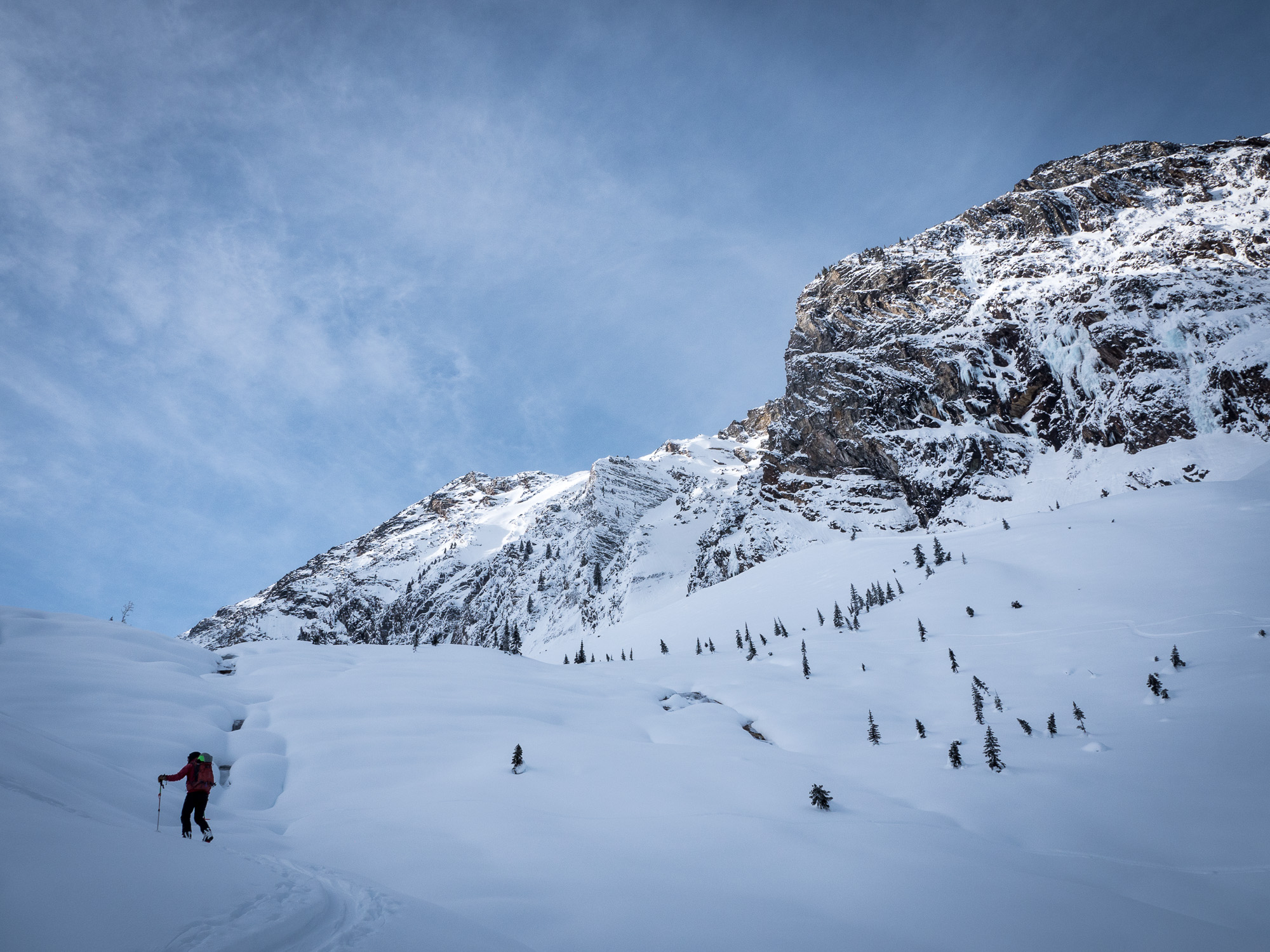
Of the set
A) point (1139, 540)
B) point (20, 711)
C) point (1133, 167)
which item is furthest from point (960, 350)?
point (20, 711)

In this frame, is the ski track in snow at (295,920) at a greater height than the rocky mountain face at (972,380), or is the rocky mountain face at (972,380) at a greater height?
the rocky mountain face at (972,380)

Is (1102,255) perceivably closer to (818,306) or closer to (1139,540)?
(818,306)

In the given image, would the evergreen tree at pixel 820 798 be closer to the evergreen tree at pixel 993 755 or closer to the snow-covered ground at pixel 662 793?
the snow-covered ground at pixel 662 793

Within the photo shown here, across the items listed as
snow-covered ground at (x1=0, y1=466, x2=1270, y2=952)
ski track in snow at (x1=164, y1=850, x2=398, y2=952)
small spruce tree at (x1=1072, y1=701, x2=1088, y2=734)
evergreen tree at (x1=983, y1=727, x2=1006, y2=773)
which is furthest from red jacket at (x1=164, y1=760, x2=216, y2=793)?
small spruce tree at (x1=1072, y1=701, x2=1088, y2=734)

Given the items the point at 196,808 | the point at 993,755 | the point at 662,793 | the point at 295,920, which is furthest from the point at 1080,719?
the point at 196,808

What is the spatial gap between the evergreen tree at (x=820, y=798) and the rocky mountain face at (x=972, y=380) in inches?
2272

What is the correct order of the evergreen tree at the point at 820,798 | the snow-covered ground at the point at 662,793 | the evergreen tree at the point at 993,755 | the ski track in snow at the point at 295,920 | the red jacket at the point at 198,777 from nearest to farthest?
the ski track in snow at the point at 295,920
the snow-covered ground at the point at 662,793
the red jacket at the point at 198,777
the evergreen tree at the point at 820,798
the evergreen tree at the point at 993,755

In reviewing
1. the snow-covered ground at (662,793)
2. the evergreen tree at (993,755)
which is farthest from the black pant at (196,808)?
the evergreen tree at (993,755)

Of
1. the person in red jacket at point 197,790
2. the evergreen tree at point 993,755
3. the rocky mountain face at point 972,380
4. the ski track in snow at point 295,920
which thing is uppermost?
the rocky mountain face at point 972,380

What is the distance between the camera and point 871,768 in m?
16.9

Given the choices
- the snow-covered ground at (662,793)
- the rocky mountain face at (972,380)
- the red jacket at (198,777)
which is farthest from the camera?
the rocky mountain face at (972,380)

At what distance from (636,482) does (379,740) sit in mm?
164439

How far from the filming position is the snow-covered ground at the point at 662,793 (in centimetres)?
615

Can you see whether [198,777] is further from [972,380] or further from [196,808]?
[972,380]
